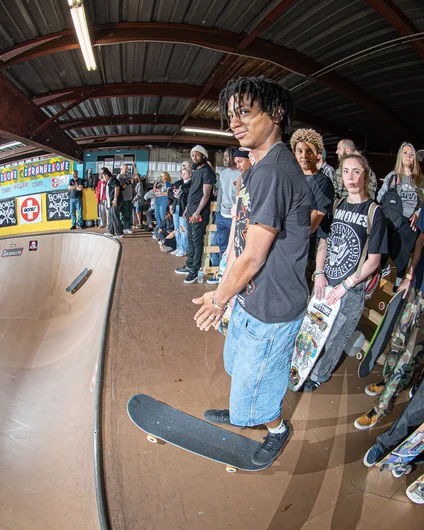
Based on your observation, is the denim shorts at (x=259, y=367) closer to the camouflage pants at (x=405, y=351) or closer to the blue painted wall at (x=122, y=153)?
the camouflage pants at (x=405, y=351)

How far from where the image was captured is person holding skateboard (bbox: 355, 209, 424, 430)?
68.9 inches

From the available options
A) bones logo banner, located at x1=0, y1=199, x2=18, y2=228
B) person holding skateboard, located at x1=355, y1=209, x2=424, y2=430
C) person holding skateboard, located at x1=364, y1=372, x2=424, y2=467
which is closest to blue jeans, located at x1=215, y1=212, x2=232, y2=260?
person holding skateboard, located at x1=355, y1=209, x2=424, y2=430

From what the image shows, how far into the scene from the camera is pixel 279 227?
109 cm

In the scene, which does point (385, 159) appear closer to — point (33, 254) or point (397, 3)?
point (397, 3)

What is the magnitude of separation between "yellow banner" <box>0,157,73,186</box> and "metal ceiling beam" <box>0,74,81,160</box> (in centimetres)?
363

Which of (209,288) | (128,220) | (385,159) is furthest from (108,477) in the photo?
(385,159)

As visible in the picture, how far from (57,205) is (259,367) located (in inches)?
559

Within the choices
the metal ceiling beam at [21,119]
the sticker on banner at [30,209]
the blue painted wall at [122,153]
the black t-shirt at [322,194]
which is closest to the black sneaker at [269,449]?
the black t-shirt at [322,194]

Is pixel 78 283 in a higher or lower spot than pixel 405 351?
lower

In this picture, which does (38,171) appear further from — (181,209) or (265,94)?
(265,94)

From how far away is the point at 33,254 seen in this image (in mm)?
7480

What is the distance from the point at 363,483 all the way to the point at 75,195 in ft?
38.8

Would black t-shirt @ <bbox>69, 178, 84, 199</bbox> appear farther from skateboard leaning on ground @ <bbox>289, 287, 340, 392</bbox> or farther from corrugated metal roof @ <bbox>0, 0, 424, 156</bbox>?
skateboard leaning on ground @ <bbox>289, 287, 340, 392</bbox>

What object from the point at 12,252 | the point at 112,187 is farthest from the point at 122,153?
the point at 12,252
